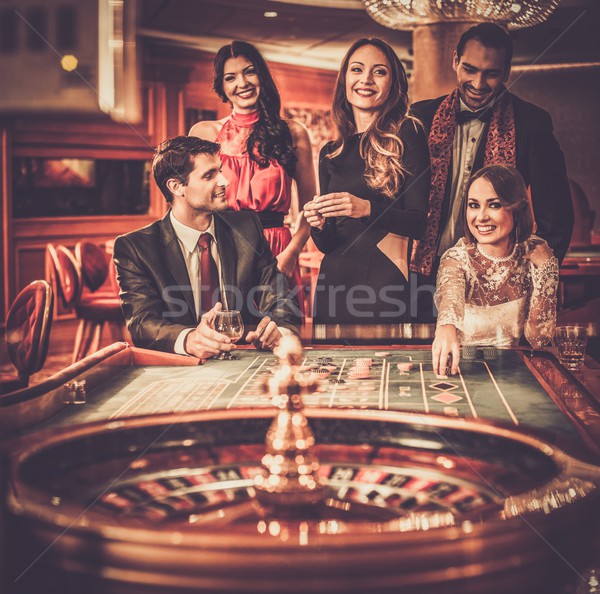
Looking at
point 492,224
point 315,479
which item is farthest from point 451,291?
point 315,479

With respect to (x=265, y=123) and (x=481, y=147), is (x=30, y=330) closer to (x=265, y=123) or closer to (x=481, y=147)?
(x=265, y=123)

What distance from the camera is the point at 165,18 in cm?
496

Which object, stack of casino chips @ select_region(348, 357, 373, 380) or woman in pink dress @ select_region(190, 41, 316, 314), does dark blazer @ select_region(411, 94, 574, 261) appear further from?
stack of casino chips @ select_region(348, 357, 373, 380)

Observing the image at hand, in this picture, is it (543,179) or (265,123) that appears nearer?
(543,179)

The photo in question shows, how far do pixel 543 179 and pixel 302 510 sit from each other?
2.18 meters

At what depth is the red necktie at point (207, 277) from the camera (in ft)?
9.70

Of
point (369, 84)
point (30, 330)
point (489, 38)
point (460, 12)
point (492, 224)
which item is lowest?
point (30, 330)

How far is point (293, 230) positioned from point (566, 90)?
2.34 meters

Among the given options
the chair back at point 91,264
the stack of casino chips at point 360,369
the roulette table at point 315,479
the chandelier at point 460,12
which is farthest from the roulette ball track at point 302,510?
the chair back at point 91,264

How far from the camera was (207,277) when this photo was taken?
2.98m

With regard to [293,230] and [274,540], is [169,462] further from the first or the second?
[293,230]

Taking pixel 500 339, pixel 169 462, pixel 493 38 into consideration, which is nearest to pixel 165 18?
pixel 493 38

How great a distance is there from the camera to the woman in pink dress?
3.10m

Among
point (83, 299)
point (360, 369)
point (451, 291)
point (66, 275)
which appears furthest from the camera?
point (83, 299)
